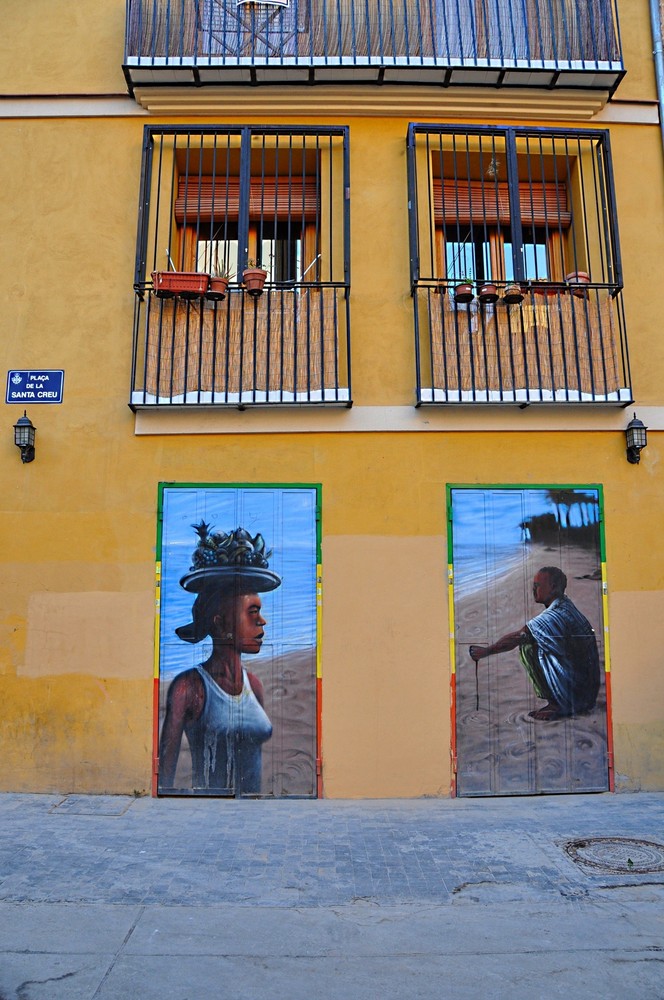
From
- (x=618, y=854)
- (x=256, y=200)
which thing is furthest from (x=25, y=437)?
(x=618, y=854)

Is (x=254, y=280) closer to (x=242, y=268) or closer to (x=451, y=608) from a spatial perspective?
(x=242, y=268)

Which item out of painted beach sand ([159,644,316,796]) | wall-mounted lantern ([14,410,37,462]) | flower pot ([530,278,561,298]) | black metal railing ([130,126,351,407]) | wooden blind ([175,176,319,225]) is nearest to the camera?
painted beach sand ([159,644,316,796])

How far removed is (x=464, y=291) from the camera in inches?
320

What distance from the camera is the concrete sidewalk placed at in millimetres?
4281

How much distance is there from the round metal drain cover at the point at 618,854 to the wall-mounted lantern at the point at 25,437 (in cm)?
641

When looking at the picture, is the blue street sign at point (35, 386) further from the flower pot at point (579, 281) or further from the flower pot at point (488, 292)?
the flower pot at point (579, 281)

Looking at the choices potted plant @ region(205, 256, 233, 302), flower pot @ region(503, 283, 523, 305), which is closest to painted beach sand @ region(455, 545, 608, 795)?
flower pot @ region(503, 283, 523, 305)

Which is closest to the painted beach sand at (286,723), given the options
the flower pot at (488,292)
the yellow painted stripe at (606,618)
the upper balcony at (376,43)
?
the yellow painted stripe at (606,618)

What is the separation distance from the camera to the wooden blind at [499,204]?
29.7 ft

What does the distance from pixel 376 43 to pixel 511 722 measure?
7576 millimetres

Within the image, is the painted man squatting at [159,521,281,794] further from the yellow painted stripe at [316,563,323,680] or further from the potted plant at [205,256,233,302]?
the potted plant at [205,256,233,302]

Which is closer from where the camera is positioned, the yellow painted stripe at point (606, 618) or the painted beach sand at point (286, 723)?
the painted beach sand at point (286, 723)

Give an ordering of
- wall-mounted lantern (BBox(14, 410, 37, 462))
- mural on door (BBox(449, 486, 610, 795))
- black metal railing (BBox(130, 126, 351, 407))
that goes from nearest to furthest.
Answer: mural on door (BBox(449, 486, 610, 795)) → wall-mounted lantern (BBox(14, 410, 37, 462)) → black metal railing (BBox(130, 126, 351, 407))

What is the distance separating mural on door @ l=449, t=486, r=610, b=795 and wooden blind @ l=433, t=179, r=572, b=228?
3.38m
